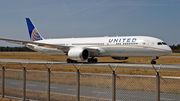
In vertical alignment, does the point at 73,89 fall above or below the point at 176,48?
below

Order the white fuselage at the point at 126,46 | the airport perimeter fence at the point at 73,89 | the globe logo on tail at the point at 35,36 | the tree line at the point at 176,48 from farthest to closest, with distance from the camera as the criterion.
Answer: the tree line at the point at 176,48
the globe logo on tail at the point at 35,36
the white fuselage at the point at 126,46
the airport perimeter fence at the point at 73,89

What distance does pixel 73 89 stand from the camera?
9.92m

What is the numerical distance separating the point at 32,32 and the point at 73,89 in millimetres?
40023

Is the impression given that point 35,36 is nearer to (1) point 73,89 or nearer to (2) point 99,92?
(1) point 73,89

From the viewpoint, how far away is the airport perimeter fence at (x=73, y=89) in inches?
347

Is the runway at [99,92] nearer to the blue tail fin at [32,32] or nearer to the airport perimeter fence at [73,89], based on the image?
the airport perimeter fence at [73,89]

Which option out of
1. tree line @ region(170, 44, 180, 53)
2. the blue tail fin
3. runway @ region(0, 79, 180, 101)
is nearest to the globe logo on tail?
the blue tail fin

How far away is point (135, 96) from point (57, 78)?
11.9 ft

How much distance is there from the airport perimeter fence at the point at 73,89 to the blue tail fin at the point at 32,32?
35.6 metres

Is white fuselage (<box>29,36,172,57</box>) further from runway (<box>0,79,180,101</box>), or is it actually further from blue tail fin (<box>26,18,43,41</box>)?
runway (<box>0,79,180,101</box>)

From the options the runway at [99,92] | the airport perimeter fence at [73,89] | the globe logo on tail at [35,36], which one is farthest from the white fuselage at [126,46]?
the runway at [99,92]

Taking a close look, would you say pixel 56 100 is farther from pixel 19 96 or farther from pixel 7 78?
pixel 7 78

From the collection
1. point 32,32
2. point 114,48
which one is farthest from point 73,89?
point 32,32

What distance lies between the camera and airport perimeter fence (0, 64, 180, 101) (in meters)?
8.80
